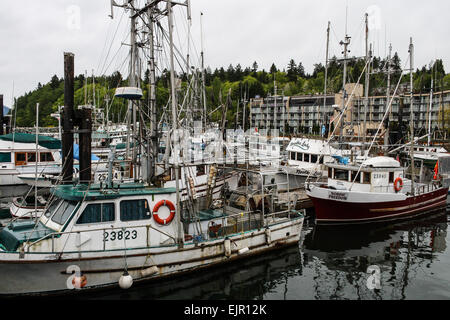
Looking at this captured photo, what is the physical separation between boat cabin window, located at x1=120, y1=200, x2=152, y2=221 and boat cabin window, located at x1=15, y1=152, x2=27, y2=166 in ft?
79.7

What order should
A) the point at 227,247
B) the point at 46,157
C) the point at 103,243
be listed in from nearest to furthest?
the point at 103,243, the point at 227,247, the point at 46,157

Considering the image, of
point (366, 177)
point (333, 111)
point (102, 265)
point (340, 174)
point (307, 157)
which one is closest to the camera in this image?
point (102, 265)

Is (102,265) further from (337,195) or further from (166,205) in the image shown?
(337,195)

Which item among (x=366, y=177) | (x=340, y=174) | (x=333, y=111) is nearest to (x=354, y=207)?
(x=366, y=177)

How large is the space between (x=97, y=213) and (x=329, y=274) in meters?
9.21

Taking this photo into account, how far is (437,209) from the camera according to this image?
25.2 meters

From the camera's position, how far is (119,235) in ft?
37.3

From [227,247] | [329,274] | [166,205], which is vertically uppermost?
[166,205]

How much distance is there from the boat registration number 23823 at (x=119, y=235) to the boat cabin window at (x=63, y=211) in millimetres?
1339

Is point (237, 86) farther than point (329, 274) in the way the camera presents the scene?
Yes

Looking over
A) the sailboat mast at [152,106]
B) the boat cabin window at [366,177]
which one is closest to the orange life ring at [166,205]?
the sailboat mast at [152,106]

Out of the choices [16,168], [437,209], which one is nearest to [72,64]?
[16,168]
